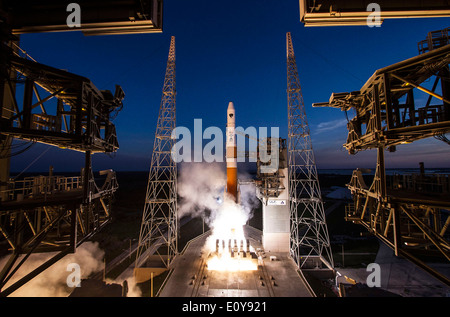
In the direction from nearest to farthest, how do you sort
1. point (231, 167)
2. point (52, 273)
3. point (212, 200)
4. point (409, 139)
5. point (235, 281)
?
point (409, 139)
point (52, 273)
point (235, 281)
point (231, 167)
point (212, 200)

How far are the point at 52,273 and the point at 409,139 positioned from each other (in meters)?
33.6

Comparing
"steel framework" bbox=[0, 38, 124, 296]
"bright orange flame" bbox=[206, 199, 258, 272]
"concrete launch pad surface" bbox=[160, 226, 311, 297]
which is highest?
"steel framework" bbox=[0, 38, 124, 296]

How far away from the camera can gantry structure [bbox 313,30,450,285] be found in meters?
9.10

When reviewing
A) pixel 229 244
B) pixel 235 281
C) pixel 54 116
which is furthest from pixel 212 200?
pixel 54 116

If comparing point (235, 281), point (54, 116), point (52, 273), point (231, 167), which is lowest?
point (235, 281)

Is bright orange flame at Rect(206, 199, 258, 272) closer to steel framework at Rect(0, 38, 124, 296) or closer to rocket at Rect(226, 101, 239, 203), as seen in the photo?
rocket at Rect(226, 101, 239, 203)

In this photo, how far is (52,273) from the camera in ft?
70.3

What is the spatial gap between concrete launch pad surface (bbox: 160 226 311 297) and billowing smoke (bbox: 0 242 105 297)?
1068 centimetres

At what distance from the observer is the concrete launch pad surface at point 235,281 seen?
19.7 m

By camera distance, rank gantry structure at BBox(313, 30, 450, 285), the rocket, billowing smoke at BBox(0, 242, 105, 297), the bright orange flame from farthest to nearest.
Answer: the rocket, the bright orange flame, billowing smoke at BBox(0, 242, 105, 297), gantry structure at BBox(313, 30, 450, 285)

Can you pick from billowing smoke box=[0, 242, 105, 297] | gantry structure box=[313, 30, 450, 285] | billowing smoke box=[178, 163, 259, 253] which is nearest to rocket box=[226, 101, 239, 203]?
billowing smoke box=[178, 163, 259, 253]

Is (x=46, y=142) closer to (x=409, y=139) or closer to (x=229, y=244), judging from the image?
(x=409, y=139)
